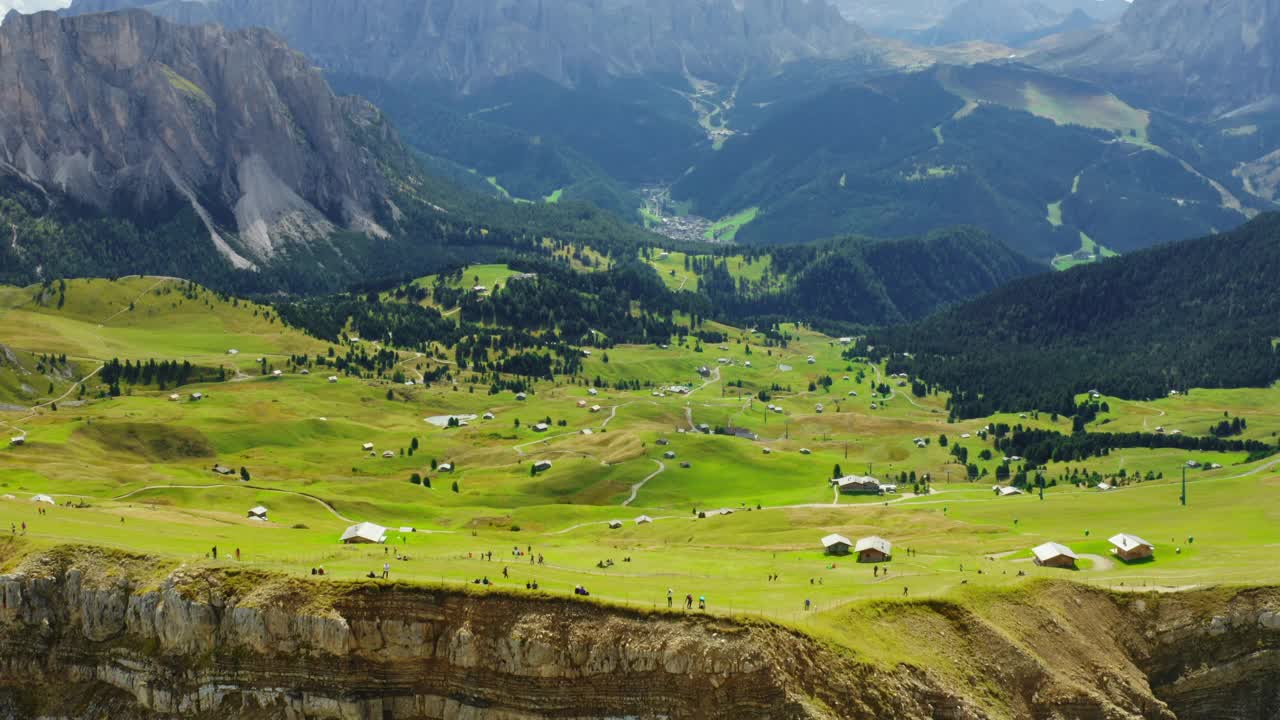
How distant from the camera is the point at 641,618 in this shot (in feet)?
334

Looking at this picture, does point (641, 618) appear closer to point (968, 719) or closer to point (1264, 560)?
point (968, 719)

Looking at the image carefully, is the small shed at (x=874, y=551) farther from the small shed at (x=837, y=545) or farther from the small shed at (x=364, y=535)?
the small shed at (x=364, y=535)

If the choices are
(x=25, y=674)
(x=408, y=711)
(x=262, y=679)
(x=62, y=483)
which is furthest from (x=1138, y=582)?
(x=62, y=483)

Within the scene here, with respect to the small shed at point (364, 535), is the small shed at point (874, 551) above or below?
below

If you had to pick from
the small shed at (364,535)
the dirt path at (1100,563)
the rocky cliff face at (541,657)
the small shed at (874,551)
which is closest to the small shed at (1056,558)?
the dirt path at (1100,563)

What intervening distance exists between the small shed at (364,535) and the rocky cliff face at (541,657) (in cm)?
3644

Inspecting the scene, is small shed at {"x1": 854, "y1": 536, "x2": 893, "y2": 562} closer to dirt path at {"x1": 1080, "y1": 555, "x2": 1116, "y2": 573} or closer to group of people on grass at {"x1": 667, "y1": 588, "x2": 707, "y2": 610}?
dirt path at {"x1": 1080, "y1": 555, "x2": 1116, "y2": 573}

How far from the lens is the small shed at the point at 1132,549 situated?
466ft

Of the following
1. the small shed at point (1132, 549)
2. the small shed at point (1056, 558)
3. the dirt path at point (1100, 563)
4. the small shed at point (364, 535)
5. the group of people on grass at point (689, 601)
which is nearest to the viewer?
the group of people on grass at point (689, 601)

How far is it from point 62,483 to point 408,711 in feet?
352

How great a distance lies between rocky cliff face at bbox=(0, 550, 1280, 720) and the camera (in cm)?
9956

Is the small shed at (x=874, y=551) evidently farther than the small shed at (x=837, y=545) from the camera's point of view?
No

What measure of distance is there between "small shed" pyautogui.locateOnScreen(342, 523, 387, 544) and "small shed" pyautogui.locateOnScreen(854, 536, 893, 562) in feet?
185

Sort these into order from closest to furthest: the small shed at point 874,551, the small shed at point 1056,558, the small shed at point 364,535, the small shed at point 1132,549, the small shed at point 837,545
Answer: the small shed at point 1056,558 < the small shed at point 874,551 < the small shed at point 1132,549 < the small shed at point 837,545 < the small shed at point 364,535
